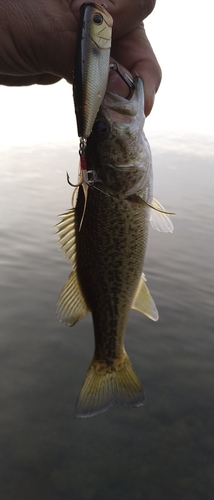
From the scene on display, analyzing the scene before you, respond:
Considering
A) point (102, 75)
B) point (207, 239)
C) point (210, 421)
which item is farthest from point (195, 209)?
point (102, 75)

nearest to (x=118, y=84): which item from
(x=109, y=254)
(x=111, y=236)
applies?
(x=111, y=236)

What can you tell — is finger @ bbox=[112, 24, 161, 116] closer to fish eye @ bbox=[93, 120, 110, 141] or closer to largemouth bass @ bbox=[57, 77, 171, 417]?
largemouth bass @ bbox=[57, 77, 171, 417]

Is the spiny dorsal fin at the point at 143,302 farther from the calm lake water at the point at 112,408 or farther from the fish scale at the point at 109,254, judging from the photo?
the calm lake water at the point at 112,408

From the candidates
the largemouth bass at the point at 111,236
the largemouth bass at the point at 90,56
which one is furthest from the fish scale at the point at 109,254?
the largemouth bass at the point at 90,56

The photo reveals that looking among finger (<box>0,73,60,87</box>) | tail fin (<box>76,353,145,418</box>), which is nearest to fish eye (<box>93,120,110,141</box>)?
finger (<box>0,73,60,87</box>)

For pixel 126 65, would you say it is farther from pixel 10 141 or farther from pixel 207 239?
pixel 10 141

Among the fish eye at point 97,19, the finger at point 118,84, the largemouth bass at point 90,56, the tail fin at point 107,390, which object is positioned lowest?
the tail fin at point 107,390

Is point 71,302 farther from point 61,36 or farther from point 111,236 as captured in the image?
point 61,36
